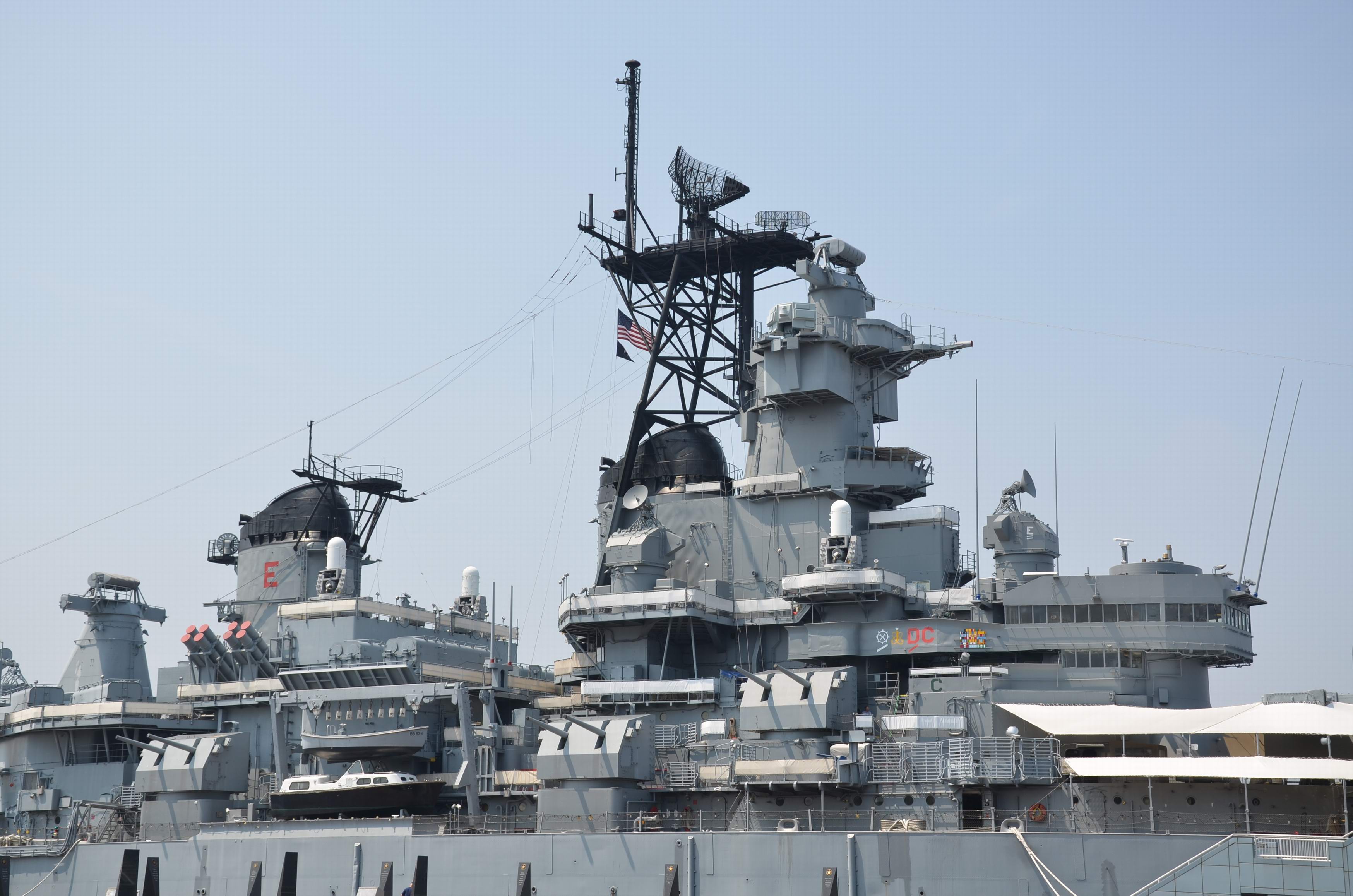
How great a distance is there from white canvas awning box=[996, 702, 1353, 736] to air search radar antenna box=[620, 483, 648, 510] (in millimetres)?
16102

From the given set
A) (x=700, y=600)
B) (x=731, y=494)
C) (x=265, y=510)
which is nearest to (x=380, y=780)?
(x=700, y=600)

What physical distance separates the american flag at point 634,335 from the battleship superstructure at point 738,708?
10cm

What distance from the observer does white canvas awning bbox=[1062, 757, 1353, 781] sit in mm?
34188

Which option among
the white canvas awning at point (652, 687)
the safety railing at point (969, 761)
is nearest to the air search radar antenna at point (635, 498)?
the white canvas awning at point (652, 687)

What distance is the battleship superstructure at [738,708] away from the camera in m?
36.3

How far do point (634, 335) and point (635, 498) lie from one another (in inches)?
354

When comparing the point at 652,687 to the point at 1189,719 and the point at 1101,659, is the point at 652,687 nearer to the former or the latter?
the point at 1101,659

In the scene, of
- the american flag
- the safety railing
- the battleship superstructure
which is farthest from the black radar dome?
the safety railing

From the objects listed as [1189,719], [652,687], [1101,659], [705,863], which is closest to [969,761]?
[1189,719]

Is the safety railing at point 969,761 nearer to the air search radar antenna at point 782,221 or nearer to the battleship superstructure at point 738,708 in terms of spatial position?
the battleship superstructure at point 738,708

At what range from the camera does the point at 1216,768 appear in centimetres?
3503

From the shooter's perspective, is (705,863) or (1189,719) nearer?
(1189,719)

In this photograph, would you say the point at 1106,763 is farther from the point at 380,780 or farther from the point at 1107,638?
the point at 380,780

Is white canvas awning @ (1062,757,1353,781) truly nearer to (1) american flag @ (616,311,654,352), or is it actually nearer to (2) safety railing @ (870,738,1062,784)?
(2) safety railing @ (870,738,1062,784)
